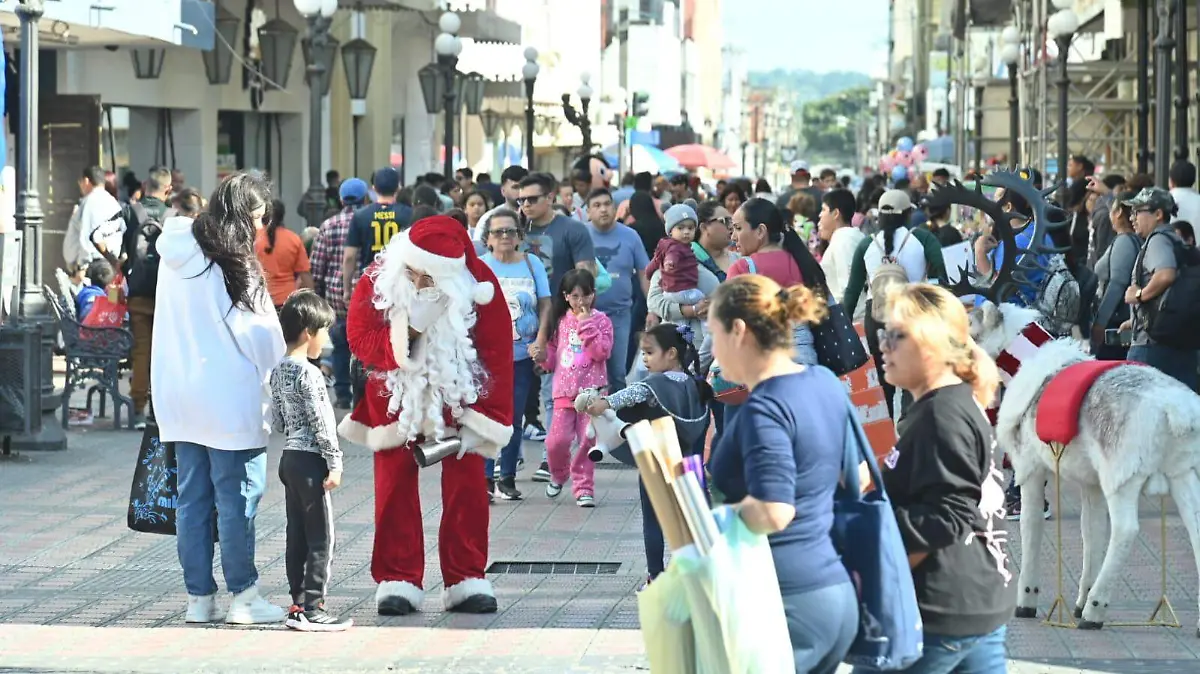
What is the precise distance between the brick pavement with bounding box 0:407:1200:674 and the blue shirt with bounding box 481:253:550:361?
39.6 inches

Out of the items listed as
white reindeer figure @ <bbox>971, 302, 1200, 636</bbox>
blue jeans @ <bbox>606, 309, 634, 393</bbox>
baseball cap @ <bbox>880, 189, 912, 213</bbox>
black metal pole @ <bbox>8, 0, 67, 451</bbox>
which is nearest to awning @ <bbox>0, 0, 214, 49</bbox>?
black metal pole @ <bbox>8, 0, 67, 451</bbox>

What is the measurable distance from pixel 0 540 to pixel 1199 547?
20.1 feet

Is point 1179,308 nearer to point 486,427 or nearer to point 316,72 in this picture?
point 486,427

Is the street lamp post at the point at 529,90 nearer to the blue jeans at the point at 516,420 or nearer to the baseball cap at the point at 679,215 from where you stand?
the baseball cap at the point at 679,215

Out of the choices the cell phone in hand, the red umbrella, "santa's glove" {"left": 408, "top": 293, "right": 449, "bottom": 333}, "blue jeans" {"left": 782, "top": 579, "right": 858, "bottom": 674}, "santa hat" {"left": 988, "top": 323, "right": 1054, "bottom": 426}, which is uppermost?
the red umbrella

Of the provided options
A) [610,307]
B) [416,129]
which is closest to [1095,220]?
[610,307]

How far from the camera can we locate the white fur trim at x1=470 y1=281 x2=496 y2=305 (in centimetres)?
855

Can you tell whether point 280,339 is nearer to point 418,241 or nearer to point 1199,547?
point 418,241

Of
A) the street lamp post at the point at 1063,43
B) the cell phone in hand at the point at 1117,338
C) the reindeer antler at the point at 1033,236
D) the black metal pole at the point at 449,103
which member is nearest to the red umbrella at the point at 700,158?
the black metal pole at the point at 449,103

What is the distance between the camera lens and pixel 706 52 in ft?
484

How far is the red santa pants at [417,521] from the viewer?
8531 mm

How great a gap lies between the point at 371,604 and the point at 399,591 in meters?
0.33

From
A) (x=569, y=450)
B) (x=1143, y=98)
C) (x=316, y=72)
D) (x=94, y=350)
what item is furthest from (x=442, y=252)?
(x=1143, y=98)

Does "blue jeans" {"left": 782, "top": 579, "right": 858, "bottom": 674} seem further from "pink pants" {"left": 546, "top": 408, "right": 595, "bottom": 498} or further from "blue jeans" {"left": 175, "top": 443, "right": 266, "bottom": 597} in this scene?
"pink pants" {"left": 546, "top": 408, "right": 595, "bottom": 498}
